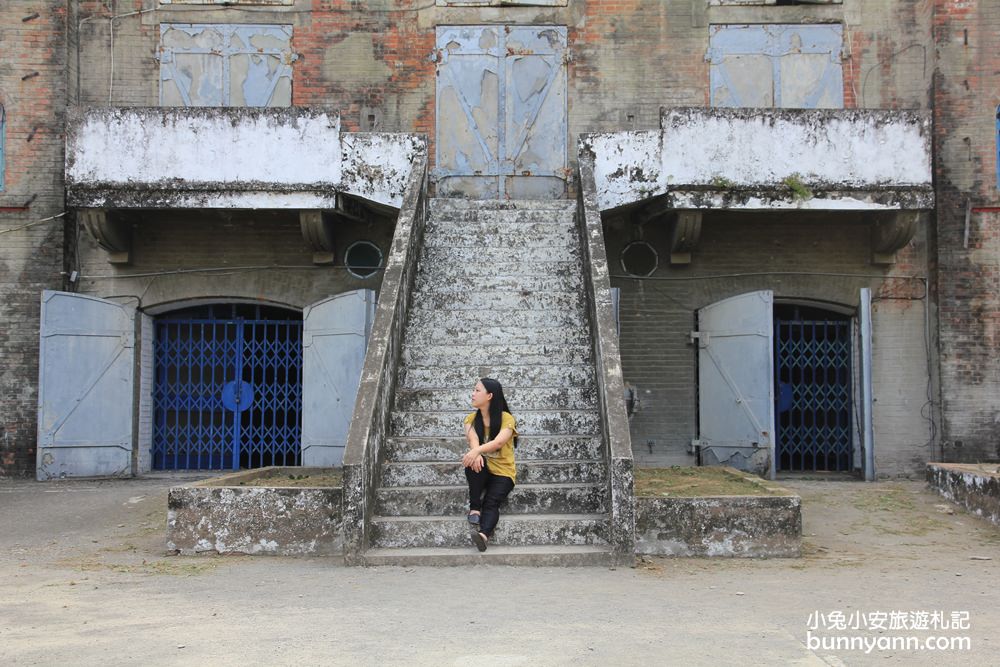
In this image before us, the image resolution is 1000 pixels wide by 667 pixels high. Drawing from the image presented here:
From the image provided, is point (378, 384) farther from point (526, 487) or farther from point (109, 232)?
point (109, 232)

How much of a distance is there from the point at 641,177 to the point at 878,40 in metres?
4.46

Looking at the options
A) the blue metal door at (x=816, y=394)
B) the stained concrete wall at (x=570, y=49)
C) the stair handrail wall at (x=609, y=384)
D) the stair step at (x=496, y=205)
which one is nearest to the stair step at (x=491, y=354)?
the stair handrail wall at (x=609, y=384)

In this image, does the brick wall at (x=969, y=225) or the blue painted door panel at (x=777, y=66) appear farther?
the blue painted door panel at (x=777, y=66)

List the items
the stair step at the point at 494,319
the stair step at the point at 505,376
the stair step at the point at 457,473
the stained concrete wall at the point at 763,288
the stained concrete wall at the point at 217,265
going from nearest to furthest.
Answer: the stair step at the point at 457,473, the stair step at the point at 505,376, the stair step at the point at 494,319, the stained concrete wall at the point at 763,288, the stained concrete wall at the point at 217,265

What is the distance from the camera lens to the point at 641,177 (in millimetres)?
11531

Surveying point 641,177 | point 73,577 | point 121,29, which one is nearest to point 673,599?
point 73,577

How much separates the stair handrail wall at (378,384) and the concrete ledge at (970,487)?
5.64 meters

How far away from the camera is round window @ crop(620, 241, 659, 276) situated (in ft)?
41.7

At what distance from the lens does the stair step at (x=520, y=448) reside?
7.63 meters

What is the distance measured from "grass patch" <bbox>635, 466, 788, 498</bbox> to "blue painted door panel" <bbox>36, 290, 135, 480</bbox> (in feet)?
22.9

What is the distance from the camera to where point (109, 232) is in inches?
473

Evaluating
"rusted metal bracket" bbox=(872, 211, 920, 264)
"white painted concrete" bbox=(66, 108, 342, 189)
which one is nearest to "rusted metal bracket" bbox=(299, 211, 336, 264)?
"white painted concrete" bbox=(66, 108, 342, 189)

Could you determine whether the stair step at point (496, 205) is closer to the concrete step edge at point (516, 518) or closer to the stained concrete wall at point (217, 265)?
the stained concrete wall at point (217, 265)

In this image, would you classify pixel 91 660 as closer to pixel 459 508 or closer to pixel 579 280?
pixel 459 508
